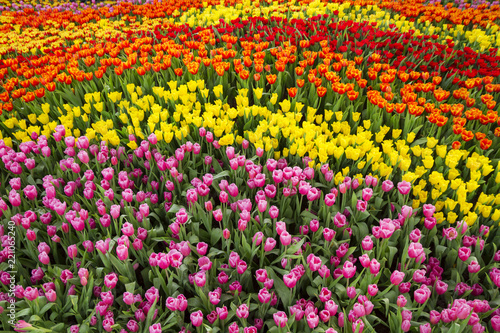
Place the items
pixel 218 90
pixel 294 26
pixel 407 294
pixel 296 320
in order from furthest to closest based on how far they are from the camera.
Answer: pixel 294 26
pixel 218 90
pixel 407 294
pixel 296 320

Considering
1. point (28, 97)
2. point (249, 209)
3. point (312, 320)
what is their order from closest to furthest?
point (312, 320), point (249, 209), point (28, 97)

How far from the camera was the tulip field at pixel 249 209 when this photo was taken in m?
1.85

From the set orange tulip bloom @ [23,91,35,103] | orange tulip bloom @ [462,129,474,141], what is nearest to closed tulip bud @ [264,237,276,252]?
orange tulip bloom @ [462,129,474,141]

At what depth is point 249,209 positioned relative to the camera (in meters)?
2.16

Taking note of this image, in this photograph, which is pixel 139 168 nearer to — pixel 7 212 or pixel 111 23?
pixel 7 212

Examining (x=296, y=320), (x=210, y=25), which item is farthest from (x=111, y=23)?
(x=296, y=320)

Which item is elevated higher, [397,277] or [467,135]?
[467,135]

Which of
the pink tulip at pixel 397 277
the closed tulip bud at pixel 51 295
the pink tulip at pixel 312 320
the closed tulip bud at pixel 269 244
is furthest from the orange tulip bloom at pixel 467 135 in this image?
the closed tulip bud at pixel 51 295

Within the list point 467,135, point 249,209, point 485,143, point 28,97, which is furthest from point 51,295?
point 485,143

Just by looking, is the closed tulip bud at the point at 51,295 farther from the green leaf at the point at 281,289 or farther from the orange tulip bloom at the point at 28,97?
the orange tulip bloom at the point at 28,97

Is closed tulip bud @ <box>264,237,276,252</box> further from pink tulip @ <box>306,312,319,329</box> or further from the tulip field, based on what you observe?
pink tulip @ <box>306,312,319,329</box>

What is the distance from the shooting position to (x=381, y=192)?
2.47 m

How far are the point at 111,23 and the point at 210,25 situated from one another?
2.23 m

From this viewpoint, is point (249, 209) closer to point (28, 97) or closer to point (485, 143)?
point (485, 143)
